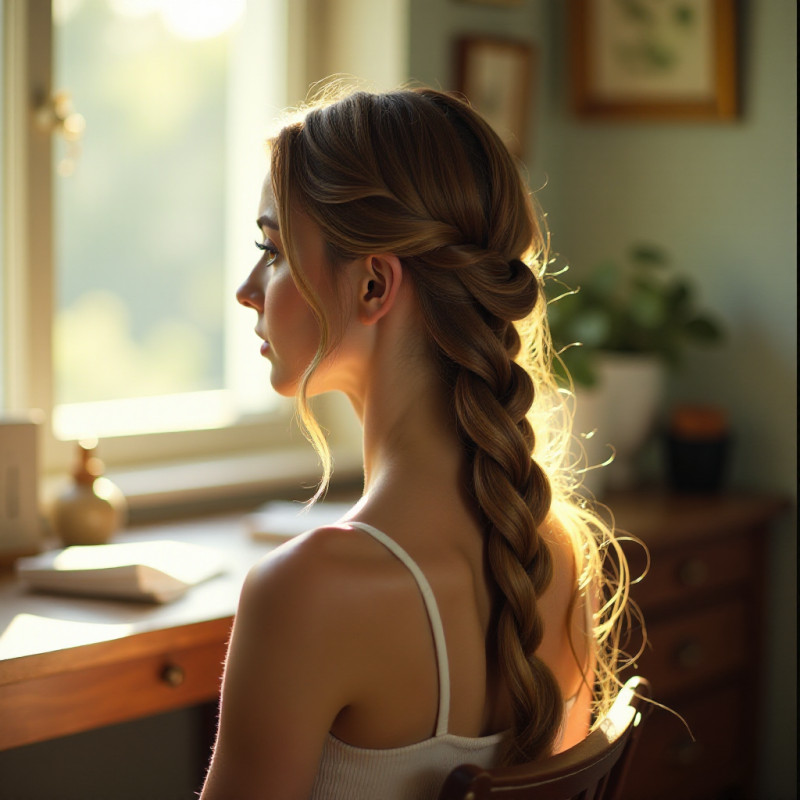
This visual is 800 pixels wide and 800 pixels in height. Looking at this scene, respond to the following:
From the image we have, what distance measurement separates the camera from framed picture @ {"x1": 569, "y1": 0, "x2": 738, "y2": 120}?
7.76 feet

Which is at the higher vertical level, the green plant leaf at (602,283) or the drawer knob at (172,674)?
the green plant leaf at (602,283)

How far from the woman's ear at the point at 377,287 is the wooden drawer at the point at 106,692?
63 cm

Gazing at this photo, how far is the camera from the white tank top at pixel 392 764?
0.99 metres

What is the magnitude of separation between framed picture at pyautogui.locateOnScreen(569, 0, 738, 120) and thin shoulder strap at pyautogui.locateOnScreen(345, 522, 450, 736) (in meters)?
1.74

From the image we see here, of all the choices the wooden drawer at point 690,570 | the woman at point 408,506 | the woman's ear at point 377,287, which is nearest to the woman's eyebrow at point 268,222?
the woman at point 408,506

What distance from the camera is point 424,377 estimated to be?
1.14 m

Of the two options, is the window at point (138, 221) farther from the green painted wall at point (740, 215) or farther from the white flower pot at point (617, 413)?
the white flower pot at point (617, 413)

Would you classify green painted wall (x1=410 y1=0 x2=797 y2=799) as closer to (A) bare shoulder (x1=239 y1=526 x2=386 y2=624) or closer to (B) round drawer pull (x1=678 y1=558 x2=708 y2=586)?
(B) round drawer pull (x1=678 y1=558 x2=708 y2=586)

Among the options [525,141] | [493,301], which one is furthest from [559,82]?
[493,301]

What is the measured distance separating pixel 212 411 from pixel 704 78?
1.31 m

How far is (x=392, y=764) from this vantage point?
1.00 meters

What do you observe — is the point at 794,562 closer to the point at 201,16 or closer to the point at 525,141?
the point at 525,141

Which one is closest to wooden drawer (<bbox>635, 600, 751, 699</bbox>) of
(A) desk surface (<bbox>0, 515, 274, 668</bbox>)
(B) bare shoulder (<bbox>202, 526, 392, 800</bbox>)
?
(A) desk surface (<bbox>0, 515, 274, 668</bbox>)

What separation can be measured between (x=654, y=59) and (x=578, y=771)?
1.91 metres
